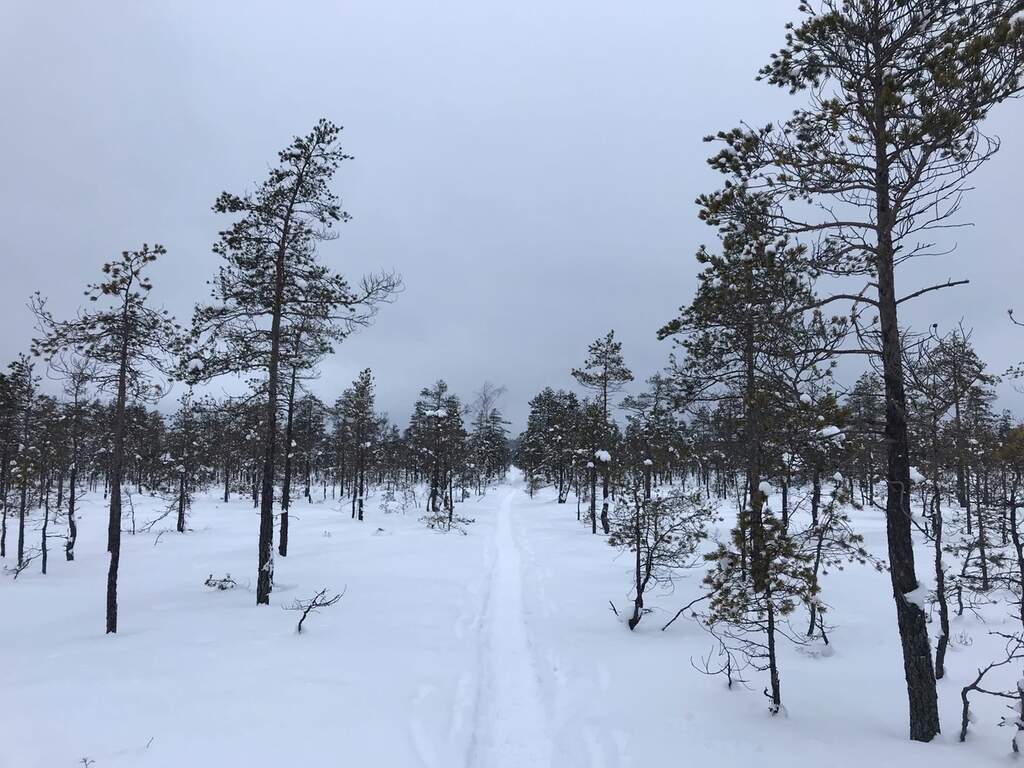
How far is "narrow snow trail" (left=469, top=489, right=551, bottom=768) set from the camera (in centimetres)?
687

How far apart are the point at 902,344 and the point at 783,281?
5.63ft

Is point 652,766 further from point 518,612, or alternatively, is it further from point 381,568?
point 381,568

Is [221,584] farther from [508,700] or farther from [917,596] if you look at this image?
[917,596]

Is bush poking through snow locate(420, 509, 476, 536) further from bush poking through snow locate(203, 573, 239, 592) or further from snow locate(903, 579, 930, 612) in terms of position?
snow locate(903, 579, 930, 612)

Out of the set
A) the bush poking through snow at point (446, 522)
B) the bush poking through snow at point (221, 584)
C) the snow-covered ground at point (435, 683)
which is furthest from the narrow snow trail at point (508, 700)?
the bush poking through snow at point (446, 522)

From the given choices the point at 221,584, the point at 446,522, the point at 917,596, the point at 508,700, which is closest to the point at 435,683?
the point at 508,700

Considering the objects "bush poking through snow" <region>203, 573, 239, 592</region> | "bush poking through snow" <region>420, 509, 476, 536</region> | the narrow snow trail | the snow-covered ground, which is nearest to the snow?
the snow-covered ground

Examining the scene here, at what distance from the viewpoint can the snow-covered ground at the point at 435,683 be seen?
6680 mm

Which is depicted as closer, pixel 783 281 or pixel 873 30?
pixel 873 30

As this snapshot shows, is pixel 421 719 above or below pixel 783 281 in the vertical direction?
below

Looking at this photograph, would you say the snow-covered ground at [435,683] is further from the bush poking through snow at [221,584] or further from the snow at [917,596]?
the snow at [917,596]

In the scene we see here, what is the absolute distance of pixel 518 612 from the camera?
13969 mm

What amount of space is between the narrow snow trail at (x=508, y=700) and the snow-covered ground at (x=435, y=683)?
0.15 ft

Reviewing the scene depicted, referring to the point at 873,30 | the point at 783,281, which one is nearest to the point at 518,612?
the point at 783,281
